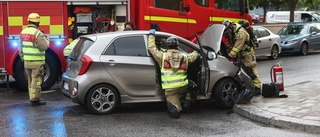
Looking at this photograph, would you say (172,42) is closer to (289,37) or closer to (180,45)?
(180,45)

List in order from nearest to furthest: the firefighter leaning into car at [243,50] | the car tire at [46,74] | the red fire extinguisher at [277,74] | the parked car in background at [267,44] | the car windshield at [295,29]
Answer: the firefighter leaning into car at [243,50] → the red fire extinguisher at [277,74] → the car tire at [46,74] → the parked car in background at [267,44] → the car windshield at [295,29]

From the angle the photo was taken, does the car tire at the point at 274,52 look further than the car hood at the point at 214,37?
Yes

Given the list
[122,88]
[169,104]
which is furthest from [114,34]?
[169,104]

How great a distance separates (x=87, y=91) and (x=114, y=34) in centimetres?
114

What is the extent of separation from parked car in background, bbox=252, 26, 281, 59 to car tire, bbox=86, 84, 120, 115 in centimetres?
1003

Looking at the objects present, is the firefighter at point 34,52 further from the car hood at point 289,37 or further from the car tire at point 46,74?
the car hood at point 289,37

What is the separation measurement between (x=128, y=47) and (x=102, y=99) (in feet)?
3.35

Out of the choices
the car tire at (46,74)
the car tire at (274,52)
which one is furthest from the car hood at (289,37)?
the car tire at (46,74)

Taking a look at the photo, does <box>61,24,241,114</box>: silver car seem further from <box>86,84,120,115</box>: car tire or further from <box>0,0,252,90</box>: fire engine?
<box>0,0,252,90</box>: fire engine

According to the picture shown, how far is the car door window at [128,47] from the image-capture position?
7.75m

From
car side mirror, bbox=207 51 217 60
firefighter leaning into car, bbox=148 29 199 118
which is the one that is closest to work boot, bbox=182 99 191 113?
firefighter leaning into car, bbox=148 29 199 118

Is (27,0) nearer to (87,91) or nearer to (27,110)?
(27,110)

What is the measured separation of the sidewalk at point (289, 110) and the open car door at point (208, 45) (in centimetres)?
78

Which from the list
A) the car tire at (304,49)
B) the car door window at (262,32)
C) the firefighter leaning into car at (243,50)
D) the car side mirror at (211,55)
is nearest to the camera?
the car side mirror at (211,55)
